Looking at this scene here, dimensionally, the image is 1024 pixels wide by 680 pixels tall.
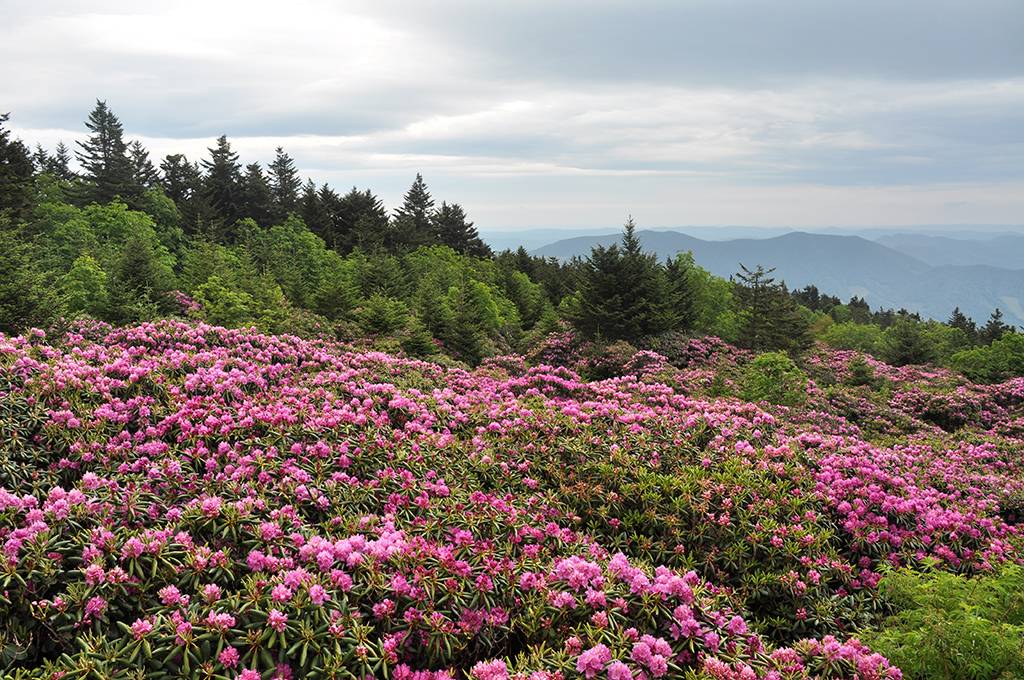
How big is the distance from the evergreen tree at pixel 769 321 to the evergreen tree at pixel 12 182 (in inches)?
1284

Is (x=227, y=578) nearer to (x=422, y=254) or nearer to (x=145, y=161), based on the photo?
(x=422, y=254)

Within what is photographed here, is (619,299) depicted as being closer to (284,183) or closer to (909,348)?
(909,348)

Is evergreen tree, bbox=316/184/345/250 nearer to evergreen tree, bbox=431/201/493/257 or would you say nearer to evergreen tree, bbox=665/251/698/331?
evergreen tree, bbox=431/201/493/257

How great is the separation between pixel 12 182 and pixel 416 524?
33.2 meters

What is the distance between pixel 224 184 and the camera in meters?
45.8

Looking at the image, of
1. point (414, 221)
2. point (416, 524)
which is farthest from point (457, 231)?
point (416, 524)

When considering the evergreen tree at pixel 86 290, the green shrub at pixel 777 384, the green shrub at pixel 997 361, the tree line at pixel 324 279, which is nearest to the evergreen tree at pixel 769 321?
the tree line at pixel 324 279

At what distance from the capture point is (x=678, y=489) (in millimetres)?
5699

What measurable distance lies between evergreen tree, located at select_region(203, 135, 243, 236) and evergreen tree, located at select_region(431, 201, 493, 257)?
17.5m

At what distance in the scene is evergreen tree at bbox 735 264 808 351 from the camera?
23.1 meters

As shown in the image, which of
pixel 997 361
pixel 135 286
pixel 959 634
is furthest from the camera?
pixel 997 361

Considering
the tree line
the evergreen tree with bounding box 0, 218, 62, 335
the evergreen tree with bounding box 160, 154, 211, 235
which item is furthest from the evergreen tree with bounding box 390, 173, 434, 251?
the evergreen tree with bounding box 0, 218, 62, 335

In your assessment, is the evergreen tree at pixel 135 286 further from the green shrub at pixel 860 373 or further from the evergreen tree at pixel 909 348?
the evergreen tree at pixel 909 348

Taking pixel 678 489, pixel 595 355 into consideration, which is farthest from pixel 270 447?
pixel 595 355
